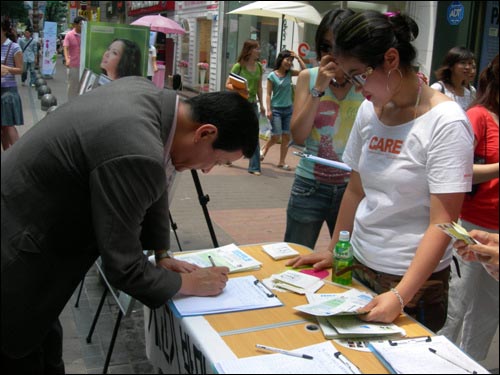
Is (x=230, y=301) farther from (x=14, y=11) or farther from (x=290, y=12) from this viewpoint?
(x=290, y=12)

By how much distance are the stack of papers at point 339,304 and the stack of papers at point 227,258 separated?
0.36 meters

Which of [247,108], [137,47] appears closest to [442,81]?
[137,47]

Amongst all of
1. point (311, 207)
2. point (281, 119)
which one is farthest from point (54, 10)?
point (281, 119)

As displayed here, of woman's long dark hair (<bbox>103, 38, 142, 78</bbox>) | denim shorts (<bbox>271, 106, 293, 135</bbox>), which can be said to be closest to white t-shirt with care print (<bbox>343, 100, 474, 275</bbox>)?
woman's long dark hair (<bbox>103, 38, 142, 78</bbox>)

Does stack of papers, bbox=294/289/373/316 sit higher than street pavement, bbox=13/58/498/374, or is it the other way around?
stack of papers, bbox=294/289/373/316

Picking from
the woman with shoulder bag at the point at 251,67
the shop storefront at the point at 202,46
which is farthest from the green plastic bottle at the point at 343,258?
the shop storefront at the point at 202,46

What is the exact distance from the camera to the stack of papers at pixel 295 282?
5.86 feet

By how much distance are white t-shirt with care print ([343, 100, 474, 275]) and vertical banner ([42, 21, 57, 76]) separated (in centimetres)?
160

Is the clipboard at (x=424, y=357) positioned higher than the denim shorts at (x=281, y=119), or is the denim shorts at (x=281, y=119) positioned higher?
the denim shorts at (x=281, y=119)

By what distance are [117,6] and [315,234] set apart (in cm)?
307

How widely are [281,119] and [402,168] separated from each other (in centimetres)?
537

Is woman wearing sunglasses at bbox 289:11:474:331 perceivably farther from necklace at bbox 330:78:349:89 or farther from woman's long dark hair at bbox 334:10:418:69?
necklace at bbox 330:78:349:89

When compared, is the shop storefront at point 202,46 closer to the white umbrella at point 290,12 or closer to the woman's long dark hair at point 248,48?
the woman's long dark hair at point 248,48

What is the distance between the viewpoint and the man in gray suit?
1302mm
